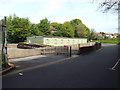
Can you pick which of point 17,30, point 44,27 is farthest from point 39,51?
point 44,27

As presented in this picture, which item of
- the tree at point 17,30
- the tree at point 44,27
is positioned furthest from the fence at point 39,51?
the tree at point 44,27

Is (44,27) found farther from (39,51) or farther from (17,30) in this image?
(39,51)

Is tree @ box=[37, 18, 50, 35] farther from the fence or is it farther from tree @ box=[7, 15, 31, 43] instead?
the fence

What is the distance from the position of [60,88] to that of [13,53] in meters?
10.9

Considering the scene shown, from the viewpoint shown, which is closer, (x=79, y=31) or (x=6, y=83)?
(x=6, y=83)

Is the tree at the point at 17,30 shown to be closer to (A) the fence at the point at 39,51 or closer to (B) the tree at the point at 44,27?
(B) the tree at the point at 44,27

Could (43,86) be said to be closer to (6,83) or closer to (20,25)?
(6,83)

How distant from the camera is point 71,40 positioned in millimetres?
42062

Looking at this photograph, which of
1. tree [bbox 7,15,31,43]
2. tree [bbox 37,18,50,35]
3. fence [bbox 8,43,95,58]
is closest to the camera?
fence [bbox 8,43,95,58]

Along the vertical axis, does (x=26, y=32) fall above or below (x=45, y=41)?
above

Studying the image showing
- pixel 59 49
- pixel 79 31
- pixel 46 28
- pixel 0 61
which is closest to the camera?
pixel 0 61

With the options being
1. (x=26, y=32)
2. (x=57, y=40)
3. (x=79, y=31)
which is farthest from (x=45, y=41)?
(x=79, y=31)

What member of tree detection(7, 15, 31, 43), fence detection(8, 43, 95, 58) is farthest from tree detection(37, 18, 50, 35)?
fence detection(8, 43, 95, 58)

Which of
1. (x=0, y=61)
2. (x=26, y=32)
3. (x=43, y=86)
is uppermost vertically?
(x=26, y=32)
